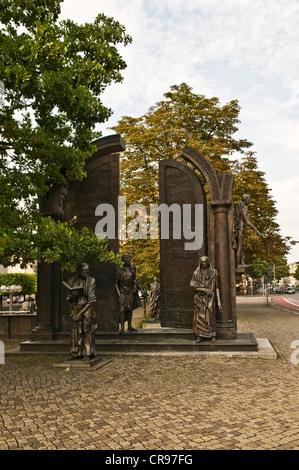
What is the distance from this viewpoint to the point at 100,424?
5012mm

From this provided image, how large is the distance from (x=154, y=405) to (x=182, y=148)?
604 inches

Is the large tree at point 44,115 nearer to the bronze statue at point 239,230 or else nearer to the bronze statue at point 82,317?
the bronze statue at point 82,317

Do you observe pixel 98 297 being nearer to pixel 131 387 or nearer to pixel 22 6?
pixel 131 387

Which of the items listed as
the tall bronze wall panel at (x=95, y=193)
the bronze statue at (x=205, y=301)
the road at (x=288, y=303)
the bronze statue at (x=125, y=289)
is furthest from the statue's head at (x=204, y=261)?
the road at (x=288, y=303)

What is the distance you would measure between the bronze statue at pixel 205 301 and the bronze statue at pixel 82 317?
2879 mm

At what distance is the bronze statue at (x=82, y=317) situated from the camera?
348 inches

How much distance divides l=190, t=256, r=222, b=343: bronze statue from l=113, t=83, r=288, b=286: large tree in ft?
22.5

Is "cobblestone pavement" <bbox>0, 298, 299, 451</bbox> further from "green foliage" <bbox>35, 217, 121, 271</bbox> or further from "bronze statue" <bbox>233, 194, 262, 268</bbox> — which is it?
"bronze statue" <bbox>233, 194, 262, 268</bbox>

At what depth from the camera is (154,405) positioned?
582cm

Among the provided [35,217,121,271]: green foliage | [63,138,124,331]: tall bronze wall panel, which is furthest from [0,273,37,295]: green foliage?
[35,217,121,271]: green foliage

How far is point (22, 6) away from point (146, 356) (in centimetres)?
859

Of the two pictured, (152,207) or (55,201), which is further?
(152,207)

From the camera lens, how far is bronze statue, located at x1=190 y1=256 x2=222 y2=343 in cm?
1037
